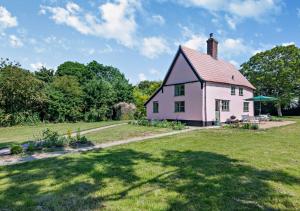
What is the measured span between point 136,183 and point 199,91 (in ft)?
53.3

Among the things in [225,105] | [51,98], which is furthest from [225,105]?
[51,98]

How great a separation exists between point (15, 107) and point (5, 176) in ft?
74.0

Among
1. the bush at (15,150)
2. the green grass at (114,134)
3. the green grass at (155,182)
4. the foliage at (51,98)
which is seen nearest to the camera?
the green grass at (155,182)

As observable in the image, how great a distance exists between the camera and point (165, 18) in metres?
14.1

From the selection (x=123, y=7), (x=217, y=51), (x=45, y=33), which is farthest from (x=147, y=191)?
(x=217, y=51)

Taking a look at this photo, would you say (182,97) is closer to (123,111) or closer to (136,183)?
(123,111)

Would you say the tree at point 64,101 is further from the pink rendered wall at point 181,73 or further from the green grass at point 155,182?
the green grass at point 155,182

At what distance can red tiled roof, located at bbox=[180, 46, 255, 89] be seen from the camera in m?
21.1

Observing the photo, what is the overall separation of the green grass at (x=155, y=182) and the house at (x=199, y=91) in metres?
12.5

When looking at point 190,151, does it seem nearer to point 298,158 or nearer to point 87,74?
point 298,158

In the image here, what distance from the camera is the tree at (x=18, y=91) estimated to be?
24172 millimetres

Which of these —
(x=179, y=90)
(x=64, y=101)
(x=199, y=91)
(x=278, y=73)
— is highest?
(x=278, y=73)

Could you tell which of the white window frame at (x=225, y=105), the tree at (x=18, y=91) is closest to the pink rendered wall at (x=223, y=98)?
the white window frame at (x=225, y=105)

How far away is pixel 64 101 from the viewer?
89.9 ft
